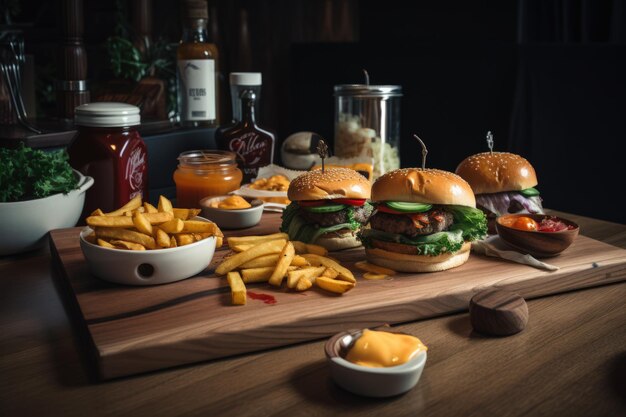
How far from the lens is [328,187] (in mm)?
2053

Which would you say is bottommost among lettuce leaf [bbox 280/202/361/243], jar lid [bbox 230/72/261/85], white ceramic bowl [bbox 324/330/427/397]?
white ceramic bowl [bbox 324/330/427/397]

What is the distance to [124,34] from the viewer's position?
4031mm

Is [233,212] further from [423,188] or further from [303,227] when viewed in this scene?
[423,188]

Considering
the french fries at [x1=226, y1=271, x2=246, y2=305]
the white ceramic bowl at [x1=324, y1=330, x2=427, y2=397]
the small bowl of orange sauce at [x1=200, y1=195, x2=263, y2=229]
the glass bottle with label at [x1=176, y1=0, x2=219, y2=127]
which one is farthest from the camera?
the glass bottle with label at [x1=176, y1=0, x2=219, y2=127]

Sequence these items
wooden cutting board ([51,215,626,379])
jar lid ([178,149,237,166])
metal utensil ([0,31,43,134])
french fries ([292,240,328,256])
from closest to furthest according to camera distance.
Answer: wooden cutting board ([51,215,626,379]) < french fries ([292,240,328,256]) < jar lid ([178,149,237,166]) < metal utensil ([0,31,43,134])

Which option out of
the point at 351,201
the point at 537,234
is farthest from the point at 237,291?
the point at 537,234

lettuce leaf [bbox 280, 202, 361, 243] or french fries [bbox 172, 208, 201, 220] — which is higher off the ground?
french fries [bbox 172, 208, 201, 220]

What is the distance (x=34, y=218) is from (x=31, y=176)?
0.40 feet

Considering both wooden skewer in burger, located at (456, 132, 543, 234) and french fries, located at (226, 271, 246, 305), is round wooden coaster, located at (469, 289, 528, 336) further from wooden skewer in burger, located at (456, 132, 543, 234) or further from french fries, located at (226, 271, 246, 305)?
wooden skewer in burger, located at (456, 132, 543, 234)

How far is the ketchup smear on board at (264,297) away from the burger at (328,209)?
1.49 feet

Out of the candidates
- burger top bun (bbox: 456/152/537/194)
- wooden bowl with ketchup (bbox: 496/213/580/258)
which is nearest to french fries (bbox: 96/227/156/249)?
wooden bowl with ketchup (bbox: 496/213/580/258)

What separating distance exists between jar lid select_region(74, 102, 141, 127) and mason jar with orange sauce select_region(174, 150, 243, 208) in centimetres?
36

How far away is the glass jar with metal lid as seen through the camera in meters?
2.99

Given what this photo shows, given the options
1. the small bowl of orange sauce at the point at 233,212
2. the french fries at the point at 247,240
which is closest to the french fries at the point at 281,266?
the french fries at the point at 247,240
